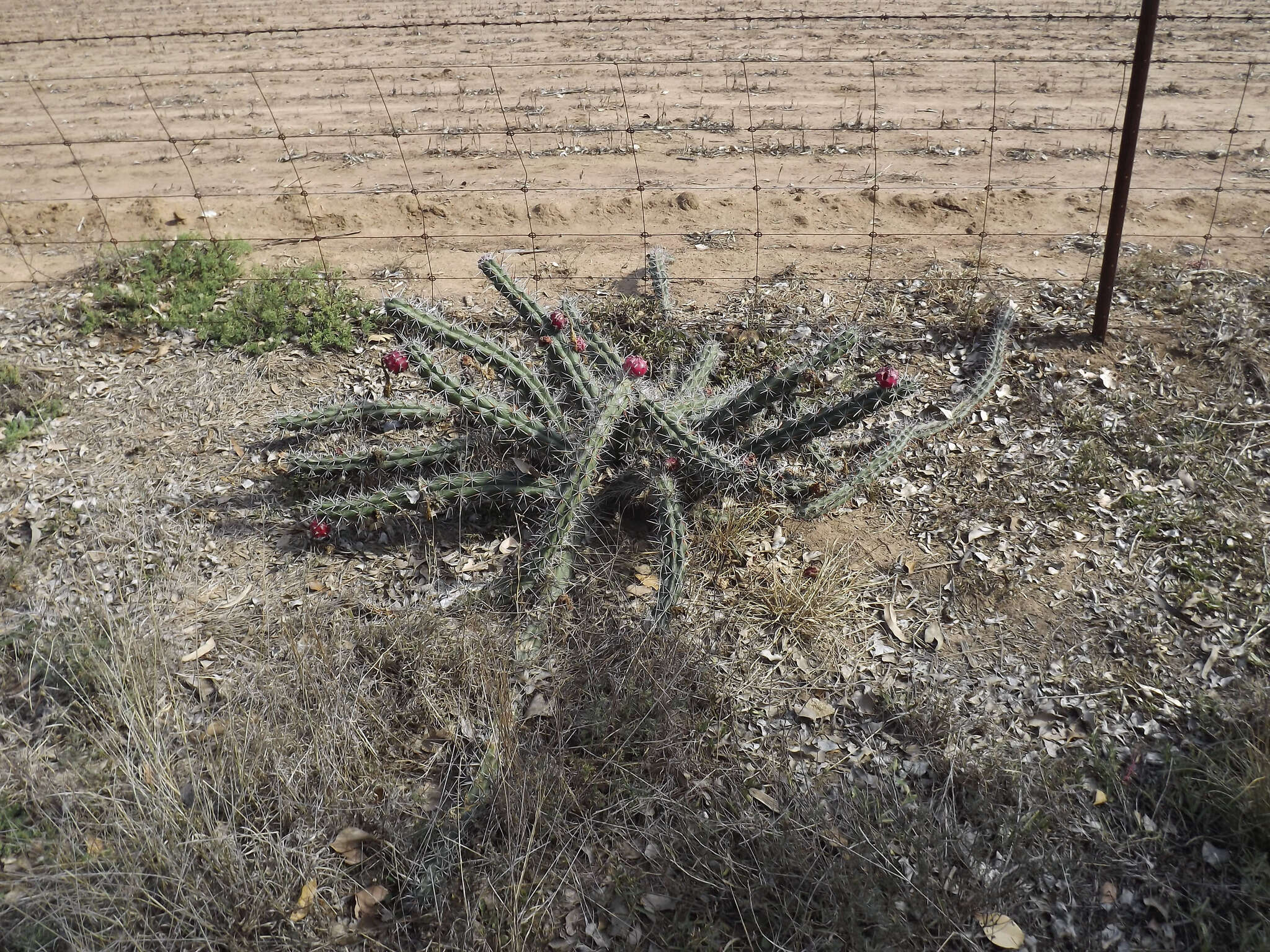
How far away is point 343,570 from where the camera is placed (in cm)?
397

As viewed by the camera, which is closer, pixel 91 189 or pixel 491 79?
pixel 91 189

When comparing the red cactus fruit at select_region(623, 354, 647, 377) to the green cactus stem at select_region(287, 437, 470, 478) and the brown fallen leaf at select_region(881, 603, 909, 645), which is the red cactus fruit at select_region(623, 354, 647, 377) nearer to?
the green cactus stem at select_region(287, 437, 470, 478)

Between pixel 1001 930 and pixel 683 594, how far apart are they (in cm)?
163

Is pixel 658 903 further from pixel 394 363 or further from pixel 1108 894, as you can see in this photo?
pixel 394 363

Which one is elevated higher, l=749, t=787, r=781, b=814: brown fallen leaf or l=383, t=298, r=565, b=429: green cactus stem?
l=383, t=298, r=565, b=429: green cactus stem

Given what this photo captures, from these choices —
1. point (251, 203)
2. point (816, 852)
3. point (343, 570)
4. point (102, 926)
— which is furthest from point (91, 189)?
point (816, 852)

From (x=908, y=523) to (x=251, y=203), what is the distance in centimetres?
534

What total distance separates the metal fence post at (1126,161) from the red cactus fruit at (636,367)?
2.69m

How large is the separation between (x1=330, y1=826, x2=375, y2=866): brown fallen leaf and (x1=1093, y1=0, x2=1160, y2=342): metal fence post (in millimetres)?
4377

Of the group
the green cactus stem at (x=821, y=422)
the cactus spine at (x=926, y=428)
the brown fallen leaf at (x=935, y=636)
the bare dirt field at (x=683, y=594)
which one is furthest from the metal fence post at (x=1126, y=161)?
the brown fallen leaf at (x=935, y=636)

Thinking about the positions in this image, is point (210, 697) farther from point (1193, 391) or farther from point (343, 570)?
point (1193, 391)

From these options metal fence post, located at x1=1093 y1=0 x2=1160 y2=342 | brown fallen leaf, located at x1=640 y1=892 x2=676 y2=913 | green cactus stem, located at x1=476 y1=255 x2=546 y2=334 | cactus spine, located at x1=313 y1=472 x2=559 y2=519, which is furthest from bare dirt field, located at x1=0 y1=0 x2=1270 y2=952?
green cactus stem, located at x1=476 y1=255 x2=546 y2=334

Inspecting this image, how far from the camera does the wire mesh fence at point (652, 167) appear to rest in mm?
5867

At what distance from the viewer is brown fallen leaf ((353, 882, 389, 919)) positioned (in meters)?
2.77
